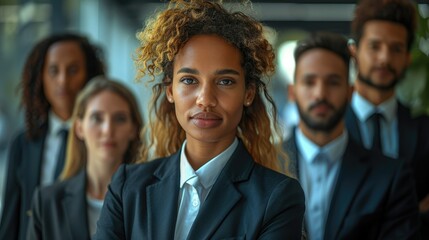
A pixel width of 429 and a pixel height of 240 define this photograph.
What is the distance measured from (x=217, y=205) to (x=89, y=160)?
170 cm

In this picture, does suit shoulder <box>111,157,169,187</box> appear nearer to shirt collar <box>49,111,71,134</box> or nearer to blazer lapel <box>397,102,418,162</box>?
blazer lapel <box>397,102,418,162</box>

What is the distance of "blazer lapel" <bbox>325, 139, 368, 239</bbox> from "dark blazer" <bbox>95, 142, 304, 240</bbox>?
0.93m

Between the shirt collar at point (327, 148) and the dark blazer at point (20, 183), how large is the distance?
1.48 m

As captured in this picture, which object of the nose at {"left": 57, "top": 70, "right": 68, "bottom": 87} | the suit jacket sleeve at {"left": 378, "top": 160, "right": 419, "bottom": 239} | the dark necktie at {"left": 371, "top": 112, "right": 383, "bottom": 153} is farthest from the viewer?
the nose at {"left": 57, "top": 70, "right": 68, "bottom": 87}

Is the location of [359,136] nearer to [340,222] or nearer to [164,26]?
[340,222]

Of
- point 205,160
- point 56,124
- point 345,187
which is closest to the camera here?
point 205,160

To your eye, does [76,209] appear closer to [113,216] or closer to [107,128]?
[107,128]

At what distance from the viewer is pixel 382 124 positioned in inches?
177

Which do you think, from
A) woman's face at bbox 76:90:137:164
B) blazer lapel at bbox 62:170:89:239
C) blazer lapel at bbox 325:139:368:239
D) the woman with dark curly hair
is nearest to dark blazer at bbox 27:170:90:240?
blazer lapel at bbox 62:170:89:239

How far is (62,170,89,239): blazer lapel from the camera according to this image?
3742 millimetres

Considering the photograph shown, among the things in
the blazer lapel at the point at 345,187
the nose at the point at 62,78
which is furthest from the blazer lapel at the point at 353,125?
the nose at the point at 62,78

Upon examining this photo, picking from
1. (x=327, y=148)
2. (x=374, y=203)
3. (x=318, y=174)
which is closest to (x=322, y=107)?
(x=327, y=148)

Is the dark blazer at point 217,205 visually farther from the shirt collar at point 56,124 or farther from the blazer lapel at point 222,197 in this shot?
the shirt collar at point 56,124

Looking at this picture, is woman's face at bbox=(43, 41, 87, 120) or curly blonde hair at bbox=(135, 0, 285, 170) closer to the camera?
curly blonde hair at bbox=(135, 0, 285, 170)
